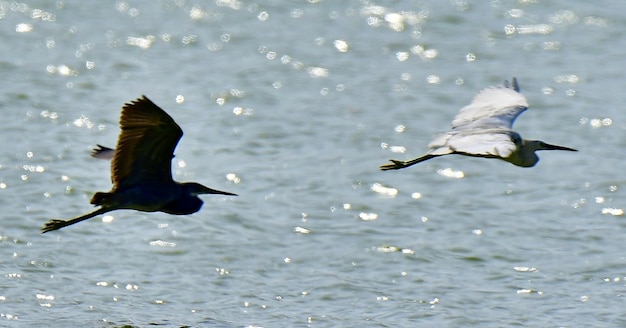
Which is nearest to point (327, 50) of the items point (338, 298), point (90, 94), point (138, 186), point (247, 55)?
point (247, 55)

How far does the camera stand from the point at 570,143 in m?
12.7

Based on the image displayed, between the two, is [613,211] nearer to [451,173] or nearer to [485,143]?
Answer: [451,173]

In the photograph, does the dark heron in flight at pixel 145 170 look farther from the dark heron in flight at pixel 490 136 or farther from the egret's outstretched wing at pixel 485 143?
the egret's outstretched wing at pixel 485 143

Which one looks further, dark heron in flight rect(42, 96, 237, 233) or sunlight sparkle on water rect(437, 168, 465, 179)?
sunlight sparkle on water rect(437, 168, 465, 179)

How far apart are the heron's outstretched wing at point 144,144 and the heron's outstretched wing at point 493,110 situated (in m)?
1.86

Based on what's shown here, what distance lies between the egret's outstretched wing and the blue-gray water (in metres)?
1.61

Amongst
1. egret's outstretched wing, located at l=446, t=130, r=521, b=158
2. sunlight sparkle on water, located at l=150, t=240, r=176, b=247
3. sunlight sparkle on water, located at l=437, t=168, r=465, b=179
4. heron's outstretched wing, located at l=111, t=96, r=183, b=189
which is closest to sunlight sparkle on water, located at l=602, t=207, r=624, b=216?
sunlight sparkle on water, located at l=437, t=168, r=465, b=179

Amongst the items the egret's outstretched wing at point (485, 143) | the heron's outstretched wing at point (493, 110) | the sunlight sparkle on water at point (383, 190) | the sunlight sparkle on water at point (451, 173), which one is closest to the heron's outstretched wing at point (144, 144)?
the egret's outstretched wing at point (485, 143)

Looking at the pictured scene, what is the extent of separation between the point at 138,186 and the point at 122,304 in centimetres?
137

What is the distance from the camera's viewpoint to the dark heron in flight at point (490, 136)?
7.23 meters

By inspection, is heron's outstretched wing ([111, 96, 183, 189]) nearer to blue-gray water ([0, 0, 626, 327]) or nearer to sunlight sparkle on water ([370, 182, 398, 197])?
blue-gray water ([0, 0, 626, 327])

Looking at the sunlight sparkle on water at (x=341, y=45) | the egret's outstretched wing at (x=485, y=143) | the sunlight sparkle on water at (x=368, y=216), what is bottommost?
the sunlight sparkle on water at (x=368, y=216)

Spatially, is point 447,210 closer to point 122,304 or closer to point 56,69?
point 122,304

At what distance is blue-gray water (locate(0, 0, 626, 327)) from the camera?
30.4 feet
